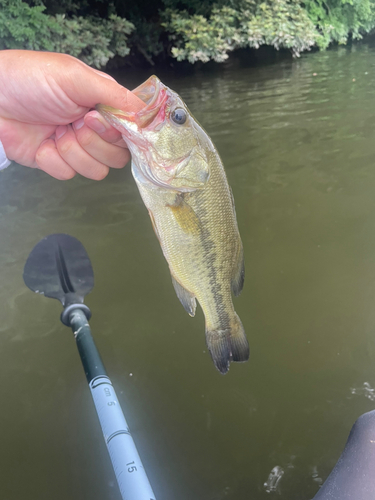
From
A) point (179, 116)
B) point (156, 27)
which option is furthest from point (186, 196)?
point (156, 27)

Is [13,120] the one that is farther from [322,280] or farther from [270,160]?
[270,160]

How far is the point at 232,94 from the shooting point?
30.9ft

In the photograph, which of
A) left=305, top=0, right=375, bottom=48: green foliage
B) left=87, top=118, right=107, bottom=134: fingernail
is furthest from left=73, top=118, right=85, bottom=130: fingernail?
left=305, top=0, right=375, bottom=48: green foliage

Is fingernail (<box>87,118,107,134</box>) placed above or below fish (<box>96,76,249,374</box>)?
above

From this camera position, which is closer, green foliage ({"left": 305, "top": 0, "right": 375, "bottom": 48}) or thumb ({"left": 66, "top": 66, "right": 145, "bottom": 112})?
thumb ({"left": 66, "top": 66, "right": 145, "bottom": 112})

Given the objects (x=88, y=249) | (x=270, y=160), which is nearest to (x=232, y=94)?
(x=270, y=160)

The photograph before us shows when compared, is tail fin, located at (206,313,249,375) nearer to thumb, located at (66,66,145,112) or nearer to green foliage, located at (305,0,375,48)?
thumb, located at (66,66,145,112)

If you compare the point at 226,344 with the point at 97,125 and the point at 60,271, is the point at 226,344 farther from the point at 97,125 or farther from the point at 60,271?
the point at 60,271

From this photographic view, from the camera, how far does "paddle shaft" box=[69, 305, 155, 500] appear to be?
1.36 m

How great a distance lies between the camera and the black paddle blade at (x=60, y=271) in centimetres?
266

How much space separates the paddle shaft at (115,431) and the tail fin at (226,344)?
530mm

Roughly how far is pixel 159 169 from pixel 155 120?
19 cm

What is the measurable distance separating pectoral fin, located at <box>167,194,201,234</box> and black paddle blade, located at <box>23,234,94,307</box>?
130 centimetres

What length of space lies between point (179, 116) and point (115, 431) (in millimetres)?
1360
